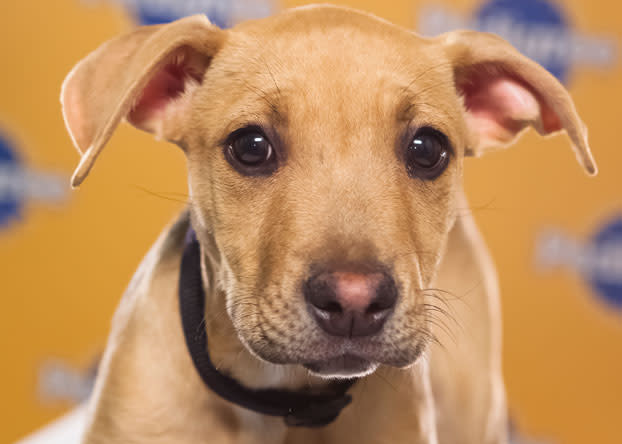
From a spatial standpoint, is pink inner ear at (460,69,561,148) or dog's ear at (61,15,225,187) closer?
dog's ear at (61,15,225,187)

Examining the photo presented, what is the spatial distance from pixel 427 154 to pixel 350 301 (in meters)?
0.54

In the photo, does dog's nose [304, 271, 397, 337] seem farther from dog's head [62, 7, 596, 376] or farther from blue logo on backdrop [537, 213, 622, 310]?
blue logo on backdrop [537, 213, 622, 310]

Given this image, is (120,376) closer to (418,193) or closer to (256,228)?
(256,228)

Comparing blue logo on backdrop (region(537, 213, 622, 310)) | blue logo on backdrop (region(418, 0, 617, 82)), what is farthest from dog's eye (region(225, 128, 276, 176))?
blue logo on backdrop (region(537, 213, 622, 310))

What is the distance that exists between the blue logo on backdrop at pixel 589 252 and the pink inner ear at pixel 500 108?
5.13ft

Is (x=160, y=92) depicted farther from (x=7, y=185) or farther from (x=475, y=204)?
(x=7, y=185)

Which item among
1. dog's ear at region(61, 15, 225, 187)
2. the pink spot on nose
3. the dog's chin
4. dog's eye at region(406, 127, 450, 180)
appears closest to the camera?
the pink spot on nose

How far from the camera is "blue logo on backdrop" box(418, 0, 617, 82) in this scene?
3.23 meters

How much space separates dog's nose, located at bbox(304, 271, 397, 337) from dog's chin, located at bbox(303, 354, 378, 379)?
0.25 feet

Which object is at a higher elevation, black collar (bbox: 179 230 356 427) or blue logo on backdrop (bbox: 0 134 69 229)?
black collar (bbox: 179 230 356 427)

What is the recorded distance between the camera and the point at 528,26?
3232 mm

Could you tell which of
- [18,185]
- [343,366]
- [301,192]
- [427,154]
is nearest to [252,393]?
[343,366]

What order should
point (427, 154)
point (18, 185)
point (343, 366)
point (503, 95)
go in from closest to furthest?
point (343, 366) < point (427, 154) < point (503, 95) < point (18, 185)

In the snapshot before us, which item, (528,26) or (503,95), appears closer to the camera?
(503,95)
